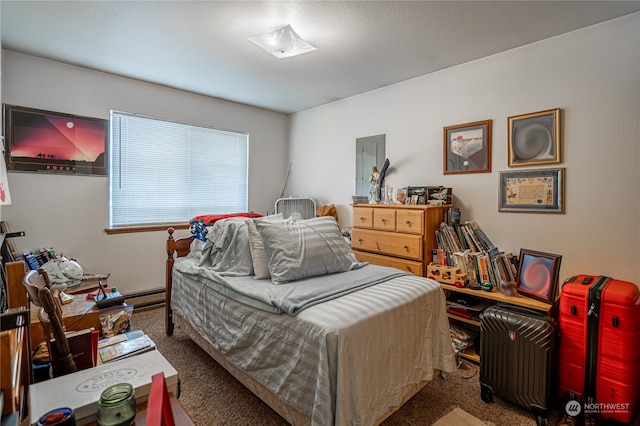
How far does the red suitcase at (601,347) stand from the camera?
162 centimetres

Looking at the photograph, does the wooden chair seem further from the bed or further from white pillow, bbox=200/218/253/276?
white pillow, bbox=200/218/253/276

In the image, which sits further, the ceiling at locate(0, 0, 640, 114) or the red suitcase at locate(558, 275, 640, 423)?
the ceiling at locate(0, 0, 640, 114)

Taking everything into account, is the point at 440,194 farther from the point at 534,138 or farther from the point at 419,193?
the point at 534,138

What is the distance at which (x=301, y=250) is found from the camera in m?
1.94

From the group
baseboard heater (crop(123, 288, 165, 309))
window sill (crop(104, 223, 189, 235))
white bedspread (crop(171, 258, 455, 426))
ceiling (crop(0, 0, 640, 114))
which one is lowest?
baseboard heater (crop(123, 288, 165, 309))

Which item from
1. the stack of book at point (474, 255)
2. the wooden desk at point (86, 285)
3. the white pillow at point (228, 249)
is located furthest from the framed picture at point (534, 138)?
the wooden desk at point (86, 285)

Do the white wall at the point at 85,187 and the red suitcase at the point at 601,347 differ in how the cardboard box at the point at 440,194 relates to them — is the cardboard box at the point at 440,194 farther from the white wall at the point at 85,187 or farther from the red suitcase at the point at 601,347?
the white wall at the point at 85,187

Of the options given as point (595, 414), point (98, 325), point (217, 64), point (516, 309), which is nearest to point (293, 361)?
point (98, 325)

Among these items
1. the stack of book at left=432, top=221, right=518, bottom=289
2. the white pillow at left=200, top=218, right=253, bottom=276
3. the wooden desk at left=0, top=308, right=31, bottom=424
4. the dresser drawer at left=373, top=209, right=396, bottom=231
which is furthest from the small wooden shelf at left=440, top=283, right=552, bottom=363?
the wooden desk at left=0, top=308, right=31, bottom=424

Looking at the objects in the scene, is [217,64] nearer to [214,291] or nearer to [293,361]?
[214,291]

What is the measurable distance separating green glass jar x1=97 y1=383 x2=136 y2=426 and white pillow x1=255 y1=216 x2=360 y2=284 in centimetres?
112

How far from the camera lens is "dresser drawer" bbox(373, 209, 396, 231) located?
277 centimetres

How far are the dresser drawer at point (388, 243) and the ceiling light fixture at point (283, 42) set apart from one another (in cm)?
169

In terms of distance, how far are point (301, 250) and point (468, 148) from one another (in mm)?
1814
